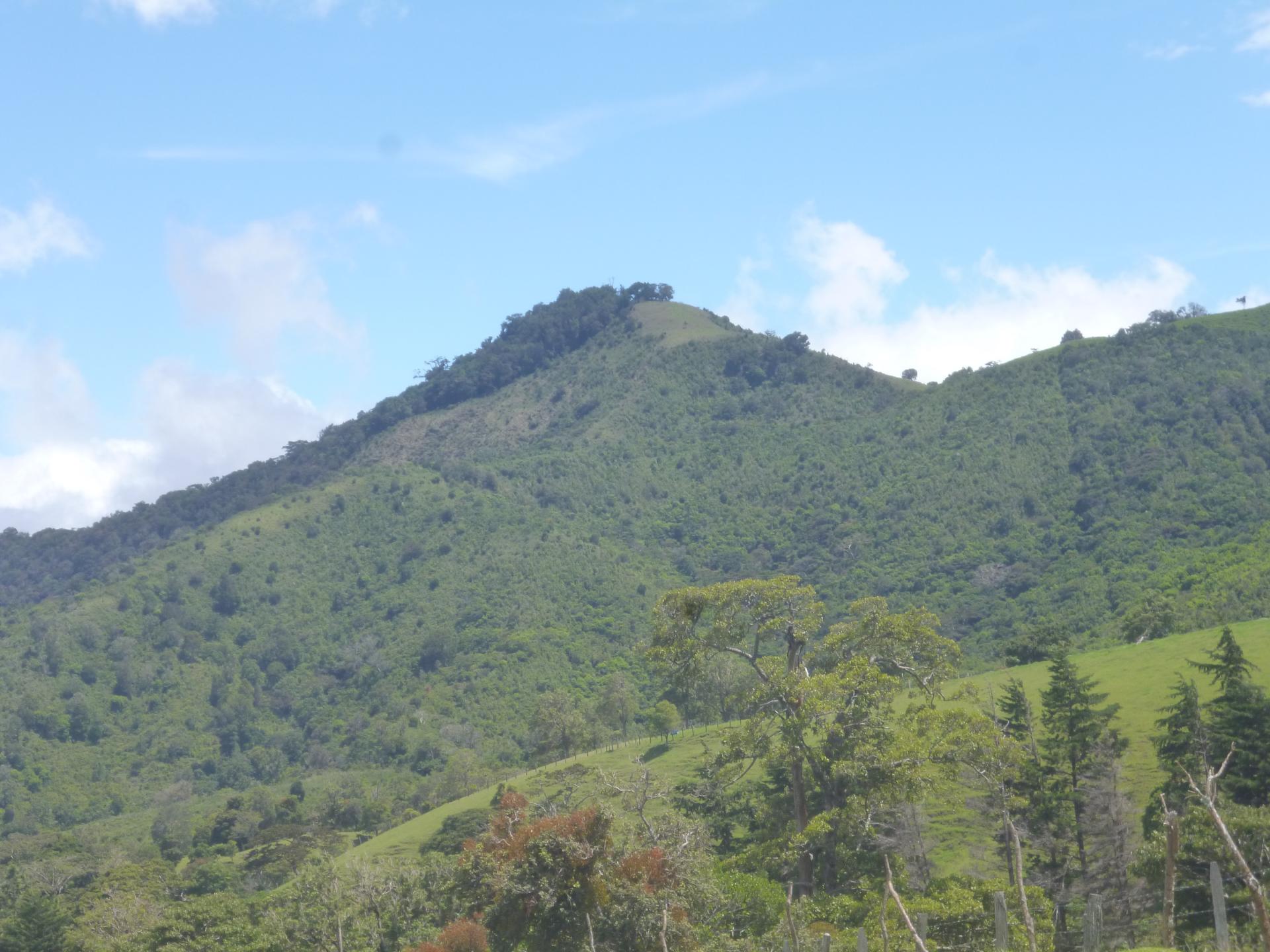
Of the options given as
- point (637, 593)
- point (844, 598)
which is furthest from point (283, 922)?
point (637, 593)

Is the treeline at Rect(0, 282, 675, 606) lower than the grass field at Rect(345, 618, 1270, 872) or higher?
higher

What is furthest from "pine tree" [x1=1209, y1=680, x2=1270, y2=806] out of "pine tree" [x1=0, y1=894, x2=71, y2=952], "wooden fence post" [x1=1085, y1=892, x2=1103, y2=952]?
"pine tree" [x1=0, y1=894, x2=71, y2=952]

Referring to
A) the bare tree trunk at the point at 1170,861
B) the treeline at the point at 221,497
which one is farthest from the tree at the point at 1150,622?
the treeline at the point at 221,497

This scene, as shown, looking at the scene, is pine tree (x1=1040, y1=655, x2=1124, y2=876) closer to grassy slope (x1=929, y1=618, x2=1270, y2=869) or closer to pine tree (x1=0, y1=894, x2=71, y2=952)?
grassy slope (x1=929, y1=618, x2=1270, y2=869)

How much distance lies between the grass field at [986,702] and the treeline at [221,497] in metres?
99.1

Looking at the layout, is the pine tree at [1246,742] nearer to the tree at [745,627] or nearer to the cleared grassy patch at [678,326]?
the tree at [745,627]

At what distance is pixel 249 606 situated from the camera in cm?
13388

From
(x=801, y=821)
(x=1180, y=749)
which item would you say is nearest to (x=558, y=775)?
(x=1180, y=749)

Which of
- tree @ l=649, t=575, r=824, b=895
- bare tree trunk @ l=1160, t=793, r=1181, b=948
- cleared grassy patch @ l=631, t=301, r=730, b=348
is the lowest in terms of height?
bare tree trunk @ l=1160, t=793, r=1181, b=948

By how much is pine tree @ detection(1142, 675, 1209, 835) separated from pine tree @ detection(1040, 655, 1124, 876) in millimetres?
1630

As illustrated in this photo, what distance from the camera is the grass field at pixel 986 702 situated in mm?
38719

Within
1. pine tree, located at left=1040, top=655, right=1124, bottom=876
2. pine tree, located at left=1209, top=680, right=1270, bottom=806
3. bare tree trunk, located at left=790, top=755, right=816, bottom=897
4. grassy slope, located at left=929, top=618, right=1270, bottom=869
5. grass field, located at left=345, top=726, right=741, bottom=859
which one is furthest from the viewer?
grass field, located at left=345, top=726, right=741, bottom=859

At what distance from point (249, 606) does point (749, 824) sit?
3957 inches

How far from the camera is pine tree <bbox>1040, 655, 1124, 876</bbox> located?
111 ft
